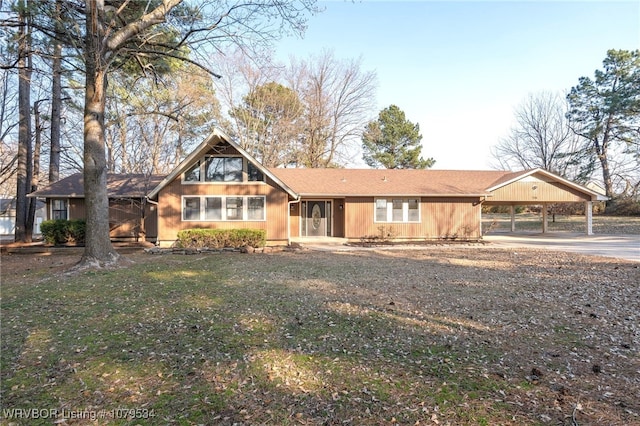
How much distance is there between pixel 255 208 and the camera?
16.8 metres

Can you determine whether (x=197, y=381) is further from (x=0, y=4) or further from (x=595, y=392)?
(x=0, y=4)

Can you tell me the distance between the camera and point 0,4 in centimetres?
927

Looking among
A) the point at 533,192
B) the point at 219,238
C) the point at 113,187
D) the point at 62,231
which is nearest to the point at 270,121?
the point at 113,187

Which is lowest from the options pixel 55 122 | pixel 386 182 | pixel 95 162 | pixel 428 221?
pixel 428 221

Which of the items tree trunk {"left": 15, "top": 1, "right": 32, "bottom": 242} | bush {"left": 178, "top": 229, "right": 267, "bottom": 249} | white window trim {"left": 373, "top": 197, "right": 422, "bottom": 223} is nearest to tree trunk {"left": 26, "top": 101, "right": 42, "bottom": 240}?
tree trunk {"left": 15, "top": 1, "right": 32, "bottom": 242}

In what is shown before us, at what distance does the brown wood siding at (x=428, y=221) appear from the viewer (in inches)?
754

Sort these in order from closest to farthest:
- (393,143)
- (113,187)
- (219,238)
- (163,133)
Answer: (219,238) → (113,187) → (163,133) → (393,143)

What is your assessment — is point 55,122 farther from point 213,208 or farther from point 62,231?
point 213,208

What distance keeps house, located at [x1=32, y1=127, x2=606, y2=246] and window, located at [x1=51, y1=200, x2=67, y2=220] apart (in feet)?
0.21

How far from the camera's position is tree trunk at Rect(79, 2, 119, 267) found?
9602 millimetres

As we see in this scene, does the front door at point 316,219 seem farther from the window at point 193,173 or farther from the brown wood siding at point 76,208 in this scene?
the brown wood siding at point 76,208

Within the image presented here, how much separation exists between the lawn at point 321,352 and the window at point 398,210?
11.3 m

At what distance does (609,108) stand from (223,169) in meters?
32.7

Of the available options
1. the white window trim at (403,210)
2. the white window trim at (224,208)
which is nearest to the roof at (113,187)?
the white window trim at (224,208)
